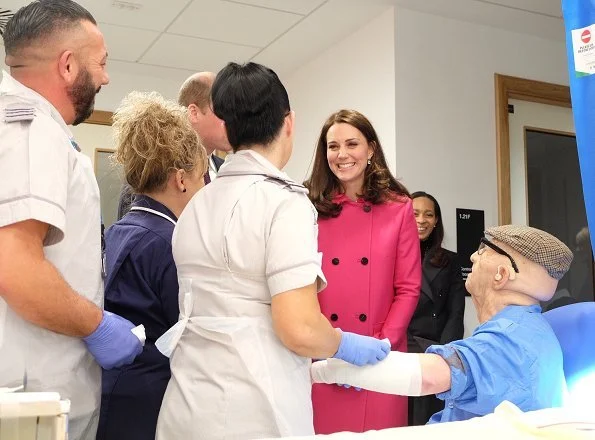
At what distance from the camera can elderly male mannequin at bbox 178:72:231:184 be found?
263 cm

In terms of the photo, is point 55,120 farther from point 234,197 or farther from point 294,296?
point 294,296

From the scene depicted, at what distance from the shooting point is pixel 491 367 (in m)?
1.54

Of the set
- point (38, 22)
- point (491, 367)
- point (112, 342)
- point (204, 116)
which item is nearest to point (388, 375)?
point (491, 367)

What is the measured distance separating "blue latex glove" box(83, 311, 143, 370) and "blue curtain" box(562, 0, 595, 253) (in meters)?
1.13

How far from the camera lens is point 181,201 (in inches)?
74.3

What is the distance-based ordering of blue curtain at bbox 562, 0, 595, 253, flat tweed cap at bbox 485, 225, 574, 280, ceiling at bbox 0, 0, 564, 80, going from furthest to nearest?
1. ceiling at bbox 0, 0, 564, 80
2. blue curtain at bbox 562, 0, 595, 253
3. flat tweed cap at bbox 485, 225, 574, 280

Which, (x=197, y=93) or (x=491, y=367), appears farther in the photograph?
(x=197, y=93)

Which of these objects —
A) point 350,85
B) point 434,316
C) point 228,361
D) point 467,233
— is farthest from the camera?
point 350,85

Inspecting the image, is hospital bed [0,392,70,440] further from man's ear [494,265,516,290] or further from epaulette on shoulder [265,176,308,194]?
man's ear [494,265,516,290]

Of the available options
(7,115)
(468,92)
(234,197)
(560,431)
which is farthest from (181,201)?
(468,92)

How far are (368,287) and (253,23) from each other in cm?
230

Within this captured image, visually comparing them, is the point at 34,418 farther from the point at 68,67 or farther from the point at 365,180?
the point at 365,180

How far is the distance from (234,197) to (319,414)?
1.04m

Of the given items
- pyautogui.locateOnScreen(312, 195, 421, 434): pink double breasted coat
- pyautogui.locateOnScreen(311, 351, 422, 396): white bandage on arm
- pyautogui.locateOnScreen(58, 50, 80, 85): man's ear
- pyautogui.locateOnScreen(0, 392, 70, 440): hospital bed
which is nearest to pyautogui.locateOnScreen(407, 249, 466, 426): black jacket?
pyautogui.locateOnScreen(312, 195, 421, 434): pink double breasted coat
